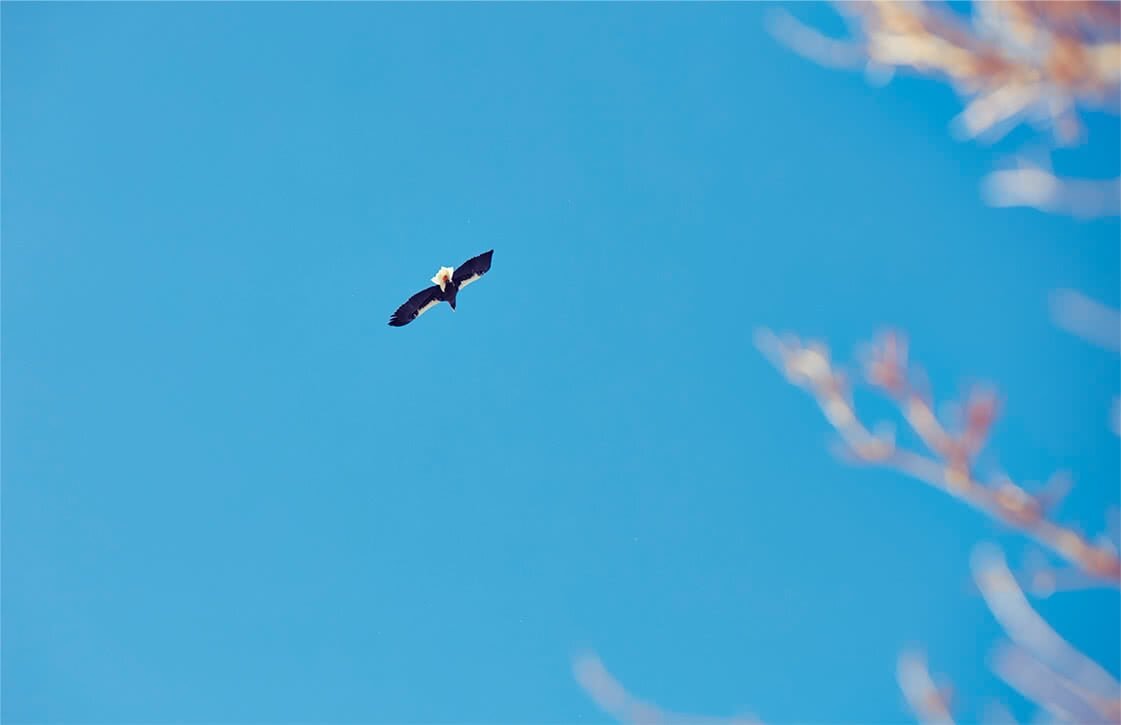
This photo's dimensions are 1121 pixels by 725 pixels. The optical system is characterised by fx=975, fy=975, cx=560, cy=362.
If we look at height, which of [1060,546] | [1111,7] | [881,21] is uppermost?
[881,21]

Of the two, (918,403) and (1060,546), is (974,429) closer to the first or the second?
(918,403)

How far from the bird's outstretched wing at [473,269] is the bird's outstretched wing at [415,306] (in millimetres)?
475

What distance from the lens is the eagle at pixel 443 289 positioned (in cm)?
1259

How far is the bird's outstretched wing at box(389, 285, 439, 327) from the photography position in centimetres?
1296

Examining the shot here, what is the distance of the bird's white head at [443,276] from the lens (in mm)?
12617

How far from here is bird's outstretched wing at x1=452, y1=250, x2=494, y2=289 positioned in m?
12.6

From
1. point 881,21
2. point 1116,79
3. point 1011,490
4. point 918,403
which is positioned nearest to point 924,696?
point 1011,490

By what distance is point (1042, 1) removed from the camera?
3.01m

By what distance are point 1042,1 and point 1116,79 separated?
34 centimetres

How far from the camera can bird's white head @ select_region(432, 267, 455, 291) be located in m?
12.6

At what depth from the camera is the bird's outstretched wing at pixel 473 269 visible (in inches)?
495

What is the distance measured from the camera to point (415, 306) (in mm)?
13086

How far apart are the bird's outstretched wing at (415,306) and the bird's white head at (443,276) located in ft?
0.64

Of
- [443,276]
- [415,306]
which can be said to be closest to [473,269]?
[443,276]
